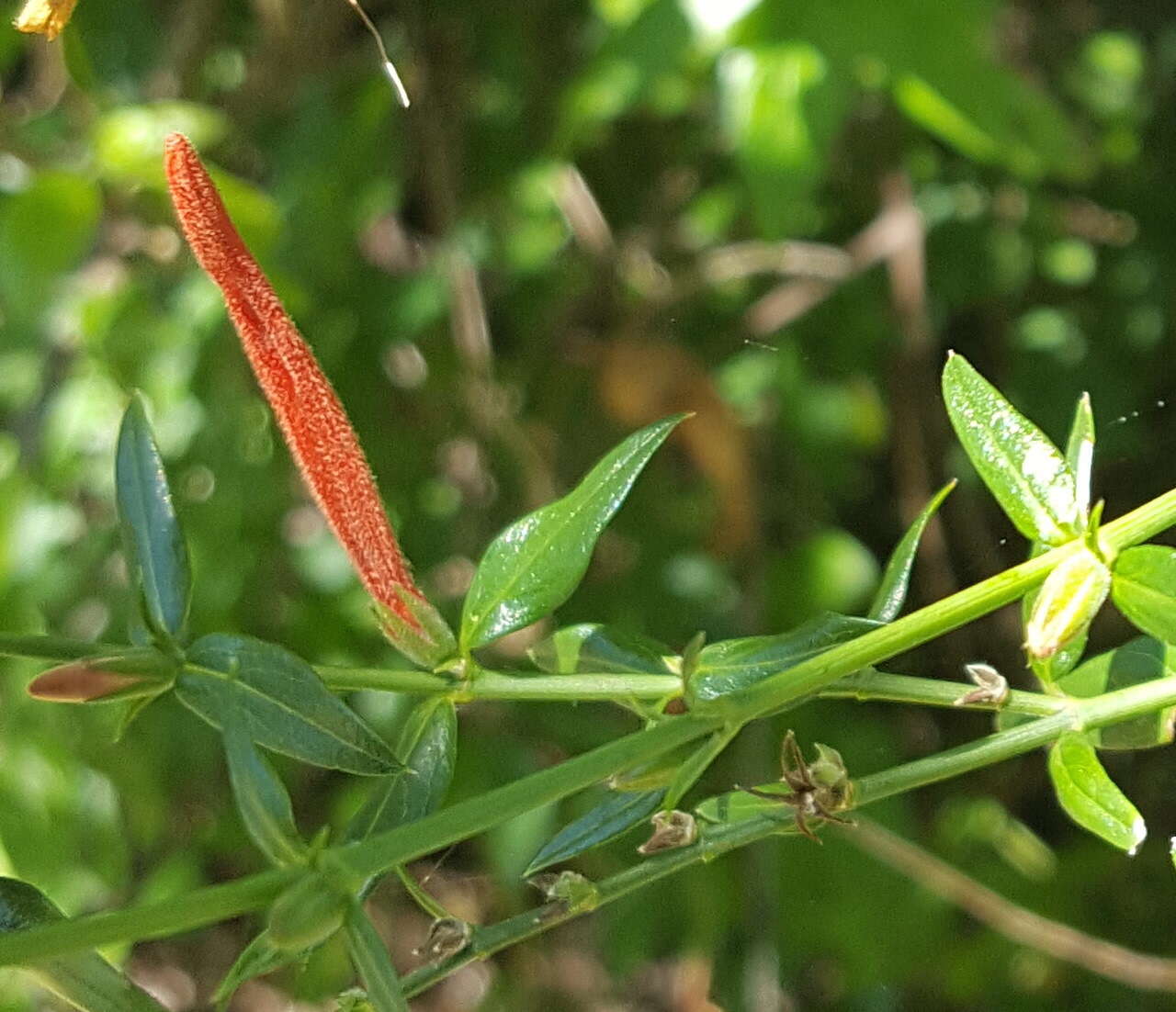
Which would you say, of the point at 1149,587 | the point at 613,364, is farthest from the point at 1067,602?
the point at 613,364

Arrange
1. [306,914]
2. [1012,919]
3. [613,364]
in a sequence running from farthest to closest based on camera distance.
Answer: [613,364] < [1012,919] < [306,914]

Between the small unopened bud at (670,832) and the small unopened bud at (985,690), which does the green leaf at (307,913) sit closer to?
the small unopened bud at (670,832)

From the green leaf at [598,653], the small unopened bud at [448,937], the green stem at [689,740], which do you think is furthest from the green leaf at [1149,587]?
the small unopened bud at [448,937]

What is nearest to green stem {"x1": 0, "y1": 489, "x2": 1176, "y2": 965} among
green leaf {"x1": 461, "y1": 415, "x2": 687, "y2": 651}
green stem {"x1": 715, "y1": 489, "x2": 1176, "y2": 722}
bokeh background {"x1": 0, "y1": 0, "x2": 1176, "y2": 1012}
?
green stem {"x1": 715, "y1": 489, "x2": 1176, "y2": 722}

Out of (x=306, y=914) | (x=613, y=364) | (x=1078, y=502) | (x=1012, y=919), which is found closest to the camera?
(x=306, y=914)

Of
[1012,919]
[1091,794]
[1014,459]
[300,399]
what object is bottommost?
[1012,919]

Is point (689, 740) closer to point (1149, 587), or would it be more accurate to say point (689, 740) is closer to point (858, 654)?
point (858, 654)

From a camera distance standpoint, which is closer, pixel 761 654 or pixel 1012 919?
pixel 761 654
